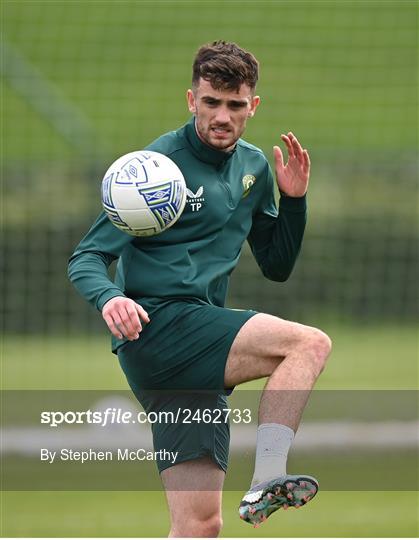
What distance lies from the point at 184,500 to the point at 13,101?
10.1 metres

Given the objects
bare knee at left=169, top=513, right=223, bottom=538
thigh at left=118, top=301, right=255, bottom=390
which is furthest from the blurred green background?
thigh at left=118, top=301, right=255, bottom=390

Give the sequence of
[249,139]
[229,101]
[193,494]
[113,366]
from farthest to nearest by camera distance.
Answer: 1. [249,139]
2. [113,366]
3. [193,494]
4. [229,101]

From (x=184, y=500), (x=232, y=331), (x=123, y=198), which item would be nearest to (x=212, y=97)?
(x=123, y=198)

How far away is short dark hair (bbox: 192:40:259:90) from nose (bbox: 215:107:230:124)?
0.09m

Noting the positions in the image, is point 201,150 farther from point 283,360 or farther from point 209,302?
point 283,360

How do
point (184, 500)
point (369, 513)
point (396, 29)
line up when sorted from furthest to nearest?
point (396, 29)
point (369, 513)
point (184, 500)

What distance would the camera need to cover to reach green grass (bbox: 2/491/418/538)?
30.1 feet

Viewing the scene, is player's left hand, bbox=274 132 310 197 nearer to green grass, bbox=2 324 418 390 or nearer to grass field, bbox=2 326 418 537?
grass field, bbox=2 326 418 537

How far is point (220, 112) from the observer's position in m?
5.87

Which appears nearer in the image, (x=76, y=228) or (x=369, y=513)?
(x=369, y=513)

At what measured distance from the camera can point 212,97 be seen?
19.2ft

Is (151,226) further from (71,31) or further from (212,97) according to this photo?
(71,31)

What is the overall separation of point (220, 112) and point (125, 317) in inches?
42.6

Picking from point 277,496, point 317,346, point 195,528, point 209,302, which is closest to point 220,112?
point 209,302
